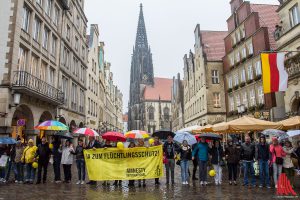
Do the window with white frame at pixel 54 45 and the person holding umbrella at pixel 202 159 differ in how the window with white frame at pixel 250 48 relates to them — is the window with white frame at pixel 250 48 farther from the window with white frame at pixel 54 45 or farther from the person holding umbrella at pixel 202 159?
the window with white frame at pixel 54 45

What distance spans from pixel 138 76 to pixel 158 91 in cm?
1090

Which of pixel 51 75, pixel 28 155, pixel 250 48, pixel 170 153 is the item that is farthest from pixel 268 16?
pixel 28 155

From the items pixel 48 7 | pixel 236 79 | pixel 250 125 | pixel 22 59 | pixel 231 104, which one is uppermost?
pixel 48 7

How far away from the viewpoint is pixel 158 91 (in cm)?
11381

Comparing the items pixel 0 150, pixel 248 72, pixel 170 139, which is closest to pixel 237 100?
pixel 248 72

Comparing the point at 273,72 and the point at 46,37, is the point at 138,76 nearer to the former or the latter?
the point at 46,37

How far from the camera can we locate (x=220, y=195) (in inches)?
349

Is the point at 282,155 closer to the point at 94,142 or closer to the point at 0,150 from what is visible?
the point at 94,142

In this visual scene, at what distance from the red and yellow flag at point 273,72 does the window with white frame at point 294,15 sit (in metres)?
8.19

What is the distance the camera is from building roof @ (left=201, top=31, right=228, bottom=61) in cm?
3781

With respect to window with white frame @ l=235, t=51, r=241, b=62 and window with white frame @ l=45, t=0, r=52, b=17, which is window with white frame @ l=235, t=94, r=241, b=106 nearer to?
window with white frame @ l=235, t=51, r=241, b=62

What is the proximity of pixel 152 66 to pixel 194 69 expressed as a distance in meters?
75.2

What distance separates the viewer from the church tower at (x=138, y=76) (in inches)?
4363

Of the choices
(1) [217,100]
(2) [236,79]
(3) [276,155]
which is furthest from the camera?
(1) [217,100]
